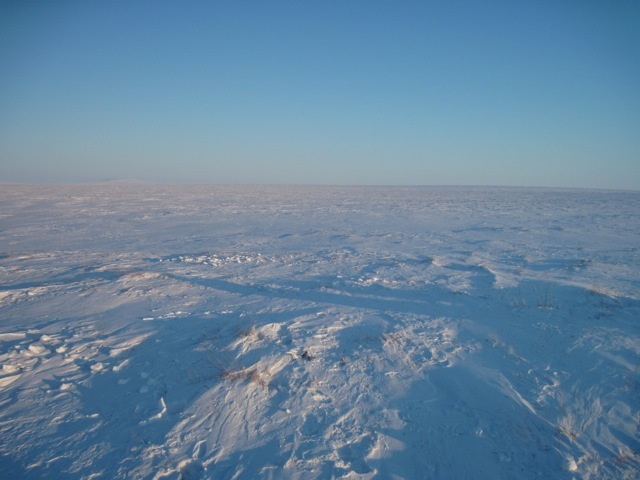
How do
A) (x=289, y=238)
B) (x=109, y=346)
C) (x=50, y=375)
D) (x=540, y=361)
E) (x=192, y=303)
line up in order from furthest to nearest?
1. (x=289, y=238)
2. (x=192, y=303)
3. (x=109, y=346)
4. (x=540, y=361)
5. (x=50, y=375)

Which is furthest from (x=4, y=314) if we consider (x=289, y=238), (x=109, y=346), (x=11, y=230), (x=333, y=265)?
(x=11, y=230)

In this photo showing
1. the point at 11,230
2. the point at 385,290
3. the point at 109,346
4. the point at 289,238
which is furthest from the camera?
the point at 11,230

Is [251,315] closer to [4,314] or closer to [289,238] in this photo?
[4,314]

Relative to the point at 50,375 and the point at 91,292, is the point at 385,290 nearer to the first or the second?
the point at 50,375

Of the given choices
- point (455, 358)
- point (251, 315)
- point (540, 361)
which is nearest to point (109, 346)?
point (251, 315)

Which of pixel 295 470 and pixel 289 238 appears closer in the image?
pixel 295 470

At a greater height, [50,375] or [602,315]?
[602,315]
